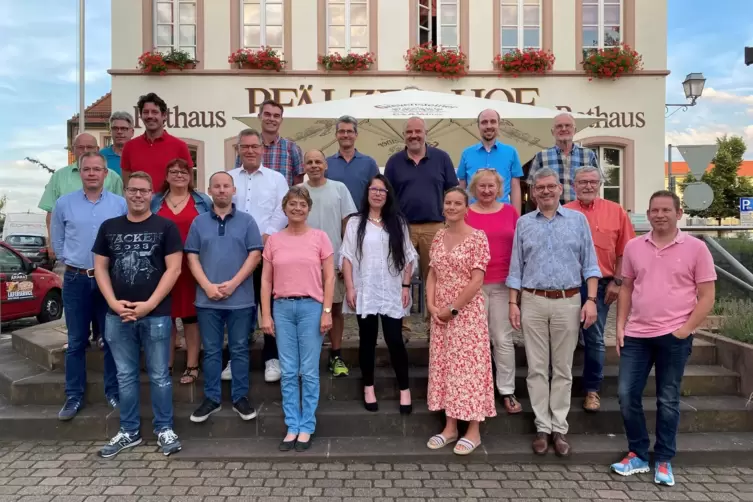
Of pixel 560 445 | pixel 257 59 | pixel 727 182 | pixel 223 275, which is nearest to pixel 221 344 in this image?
pixel 223 275

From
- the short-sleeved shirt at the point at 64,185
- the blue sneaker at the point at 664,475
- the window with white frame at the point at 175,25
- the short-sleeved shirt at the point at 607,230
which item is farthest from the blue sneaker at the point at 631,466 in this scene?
the window with white frame at the point at 175,25

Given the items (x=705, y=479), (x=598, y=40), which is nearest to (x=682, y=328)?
(x=705, y=479)

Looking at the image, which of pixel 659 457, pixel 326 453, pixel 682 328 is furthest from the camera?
pixel 326 453

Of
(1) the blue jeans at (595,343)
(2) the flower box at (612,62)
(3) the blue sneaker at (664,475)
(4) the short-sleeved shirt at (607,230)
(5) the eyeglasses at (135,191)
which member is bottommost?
(3) the blue sneaker at (664,475)

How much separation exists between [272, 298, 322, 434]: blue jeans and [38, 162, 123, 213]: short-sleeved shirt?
193 cm

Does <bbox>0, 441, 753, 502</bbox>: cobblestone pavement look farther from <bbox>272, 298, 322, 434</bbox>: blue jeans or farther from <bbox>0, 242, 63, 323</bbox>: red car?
<bbox>0, 242, 63, 323</bbox>: red car

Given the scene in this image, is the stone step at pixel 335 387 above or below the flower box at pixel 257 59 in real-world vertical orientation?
below

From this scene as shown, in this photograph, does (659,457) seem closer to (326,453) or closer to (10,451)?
(326,453)

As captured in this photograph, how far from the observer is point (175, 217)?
4199 millimetres

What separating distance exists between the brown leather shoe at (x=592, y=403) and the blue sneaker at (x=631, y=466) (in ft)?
1.66

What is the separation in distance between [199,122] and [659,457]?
9977mm

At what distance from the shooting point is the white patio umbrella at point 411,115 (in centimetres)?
655

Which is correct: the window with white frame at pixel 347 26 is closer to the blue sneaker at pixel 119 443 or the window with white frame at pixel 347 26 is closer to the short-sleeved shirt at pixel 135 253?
the short-sleeved shirt at pixel 135 253

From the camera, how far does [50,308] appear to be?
929cm
